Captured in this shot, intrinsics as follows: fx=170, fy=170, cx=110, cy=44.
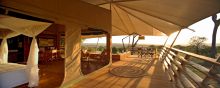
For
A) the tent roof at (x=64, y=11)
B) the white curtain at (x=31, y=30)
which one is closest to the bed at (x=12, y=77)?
the white curtain at (x=31, y=30)

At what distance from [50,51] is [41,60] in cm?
93

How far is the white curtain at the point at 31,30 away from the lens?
450 cm

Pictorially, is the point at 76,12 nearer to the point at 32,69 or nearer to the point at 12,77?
the point at 32,69

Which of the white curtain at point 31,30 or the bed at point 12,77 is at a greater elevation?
the white curtain at point 31,30

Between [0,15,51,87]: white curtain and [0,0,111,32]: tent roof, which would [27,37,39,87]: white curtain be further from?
[0,0,111,32]: tent roof

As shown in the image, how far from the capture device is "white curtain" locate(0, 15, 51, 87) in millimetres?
4496

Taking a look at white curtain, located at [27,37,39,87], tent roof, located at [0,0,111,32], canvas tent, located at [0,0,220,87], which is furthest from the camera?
white curtain, located at [27,37,39,87]

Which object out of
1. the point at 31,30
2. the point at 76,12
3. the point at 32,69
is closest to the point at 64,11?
the point at 76,12

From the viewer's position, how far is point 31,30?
15.8ft

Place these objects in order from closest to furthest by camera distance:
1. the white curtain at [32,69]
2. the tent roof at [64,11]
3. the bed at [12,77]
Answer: the tent roof at [64,11], the bed at [12,77], the white curtain at [32,69]

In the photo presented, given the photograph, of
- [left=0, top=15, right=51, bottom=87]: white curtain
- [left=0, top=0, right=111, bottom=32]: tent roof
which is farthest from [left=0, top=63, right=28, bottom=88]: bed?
[left=0, top=0, right=111, bottom=32]: tent roof

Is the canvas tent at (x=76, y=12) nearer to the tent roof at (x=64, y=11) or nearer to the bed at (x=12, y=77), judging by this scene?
the tent roof at (x=64, y=11)

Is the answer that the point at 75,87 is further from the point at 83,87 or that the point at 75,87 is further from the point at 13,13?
the point at 13,13

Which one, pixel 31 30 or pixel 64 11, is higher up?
pixel 64 11
